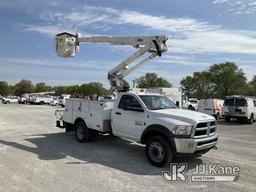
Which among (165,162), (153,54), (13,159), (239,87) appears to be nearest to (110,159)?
(165,162)

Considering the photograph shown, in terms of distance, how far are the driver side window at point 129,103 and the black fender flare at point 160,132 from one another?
2.77ft

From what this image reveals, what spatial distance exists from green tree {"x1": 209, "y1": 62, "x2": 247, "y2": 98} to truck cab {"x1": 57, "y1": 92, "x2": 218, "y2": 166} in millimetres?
72304

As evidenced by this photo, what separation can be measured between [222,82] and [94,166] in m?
77.0

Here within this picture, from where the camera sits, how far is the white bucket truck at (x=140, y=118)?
26.9ft

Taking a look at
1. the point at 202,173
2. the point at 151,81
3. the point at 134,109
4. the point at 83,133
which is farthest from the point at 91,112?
the point at 151,81

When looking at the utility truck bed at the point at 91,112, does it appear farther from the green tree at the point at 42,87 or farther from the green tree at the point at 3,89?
the green tree at the point at 3,89

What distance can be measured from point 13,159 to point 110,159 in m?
2.70

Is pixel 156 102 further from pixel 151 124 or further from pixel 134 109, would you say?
pixel 151 124

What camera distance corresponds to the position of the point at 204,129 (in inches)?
333

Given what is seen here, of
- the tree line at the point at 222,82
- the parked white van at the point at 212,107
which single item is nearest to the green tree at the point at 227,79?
the tree line at the point at 222,82

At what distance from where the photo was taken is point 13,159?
8.78m

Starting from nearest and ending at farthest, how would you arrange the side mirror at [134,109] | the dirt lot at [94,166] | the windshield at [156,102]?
the dirt lot at [94,166] → the side mirror at [134,109] → the windshield at [156,102]

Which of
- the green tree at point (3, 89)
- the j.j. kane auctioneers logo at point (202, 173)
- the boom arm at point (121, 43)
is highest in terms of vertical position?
the green tree at point (3, 89)

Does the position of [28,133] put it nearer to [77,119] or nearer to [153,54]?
[77,119]
